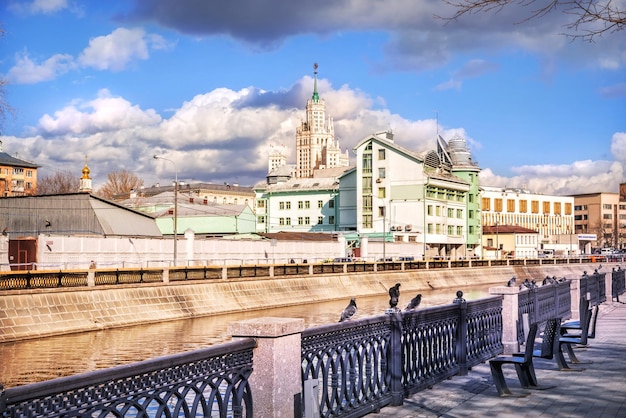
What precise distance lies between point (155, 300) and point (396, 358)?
103 feet

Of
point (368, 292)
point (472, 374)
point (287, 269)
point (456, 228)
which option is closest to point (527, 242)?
point (456, 228)

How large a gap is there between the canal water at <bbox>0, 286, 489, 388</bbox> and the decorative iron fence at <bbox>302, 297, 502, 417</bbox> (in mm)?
12275

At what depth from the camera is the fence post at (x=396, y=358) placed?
11336 millimetres

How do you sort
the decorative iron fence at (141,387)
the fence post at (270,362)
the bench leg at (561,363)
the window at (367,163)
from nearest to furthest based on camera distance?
the decorative iron fence at (141,387)
the fence post at (270,362)
the bench leg at (561,363)
the window at (367,163)

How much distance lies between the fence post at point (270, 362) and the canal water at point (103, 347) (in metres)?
14.9

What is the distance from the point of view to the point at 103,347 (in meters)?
30.2

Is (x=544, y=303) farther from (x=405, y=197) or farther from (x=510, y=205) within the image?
(x=510, y=205)

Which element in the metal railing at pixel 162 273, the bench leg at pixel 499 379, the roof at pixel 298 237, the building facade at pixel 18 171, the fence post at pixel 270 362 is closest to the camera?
the fence post at pixel 270 362

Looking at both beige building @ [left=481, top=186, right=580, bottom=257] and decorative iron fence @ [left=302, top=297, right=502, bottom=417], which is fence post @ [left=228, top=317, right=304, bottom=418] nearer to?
decorative iron fence @ [left=302, top=297, right=502, bottom=417]

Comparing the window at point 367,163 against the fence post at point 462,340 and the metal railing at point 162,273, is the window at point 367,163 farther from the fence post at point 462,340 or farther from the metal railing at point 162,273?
the fence post at point 462,340

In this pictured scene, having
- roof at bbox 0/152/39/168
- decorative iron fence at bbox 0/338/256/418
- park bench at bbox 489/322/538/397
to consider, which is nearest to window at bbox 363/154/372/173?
roof at bbox 0/152/39/168

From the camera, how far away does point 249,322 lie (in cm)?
844

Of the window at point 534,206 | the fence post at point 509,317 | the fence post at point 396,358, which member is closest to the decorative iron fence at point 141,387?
the fence post at point 396,358

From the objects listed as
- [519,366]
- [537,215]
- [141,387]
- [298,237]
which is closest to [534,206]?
[537,215]
